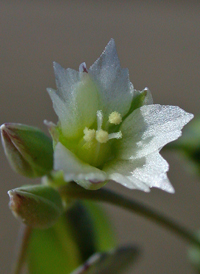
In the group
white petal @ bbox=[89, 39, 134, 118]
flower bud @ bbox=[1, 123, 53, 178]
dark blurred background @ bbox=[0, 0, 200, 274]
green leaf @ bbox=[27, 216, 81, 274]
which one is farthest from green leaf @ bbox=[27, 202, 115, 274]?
dark blurred background @ bbox=[0, 0, 200, 274]

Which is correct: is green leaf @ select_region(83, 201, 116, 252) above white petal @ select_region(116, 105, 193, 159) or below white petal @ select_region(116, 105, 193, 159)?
below

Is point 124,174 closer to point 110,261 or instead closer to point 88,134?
point 88,134

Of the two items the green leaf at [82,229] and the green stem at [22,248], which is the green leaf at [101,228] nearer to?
the green leaf at [82,229]

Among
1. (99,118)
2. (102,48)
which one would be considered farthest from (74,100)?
(102,48)

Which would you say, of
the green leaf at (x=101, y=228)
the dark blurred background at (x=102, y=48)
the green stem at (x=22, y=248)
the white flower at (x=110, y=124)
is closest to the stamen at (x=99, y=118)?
the white flower at (x=110, y=124)

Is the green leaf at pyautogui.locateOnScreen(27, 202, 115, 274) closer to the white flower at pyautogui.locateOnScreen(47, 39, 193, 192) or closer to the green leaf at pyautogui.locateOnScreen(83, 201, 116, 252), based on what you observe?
the green leaf at pyautogui.locateOnScreen(83, 201, 116, 252)
